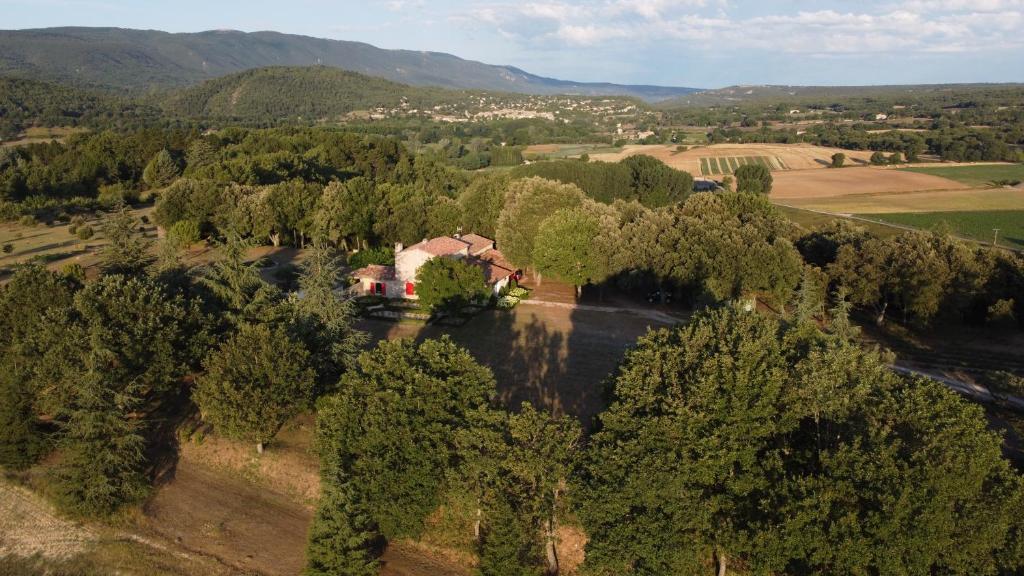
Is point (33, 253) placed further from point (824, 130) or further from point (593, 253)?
point (824, 130)

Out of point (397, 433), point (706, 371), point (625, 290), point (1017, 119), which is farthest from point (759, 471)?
point (1017, 119)

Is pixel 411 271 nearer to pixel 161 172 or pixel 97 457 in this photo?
pixel 97 457

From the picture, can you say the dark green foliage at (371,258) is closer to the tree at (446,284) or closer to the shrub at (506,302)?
the tree at (446,284)

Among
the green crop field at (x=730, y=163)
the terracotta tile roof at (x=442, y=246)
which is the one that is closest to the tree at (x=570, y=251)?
the terracotta tile roof at (x=442, y=246)

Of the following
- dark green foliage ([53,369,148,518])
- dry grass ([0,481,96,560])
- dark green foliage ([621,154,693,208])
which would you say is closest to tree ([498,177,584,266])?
dark green foliage ([53,369,148,518])

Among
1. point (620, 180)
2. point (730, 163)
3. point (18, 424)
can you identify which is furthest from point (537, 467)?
point (730, 163)

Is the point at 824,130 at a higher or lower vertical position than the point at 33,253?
higher
